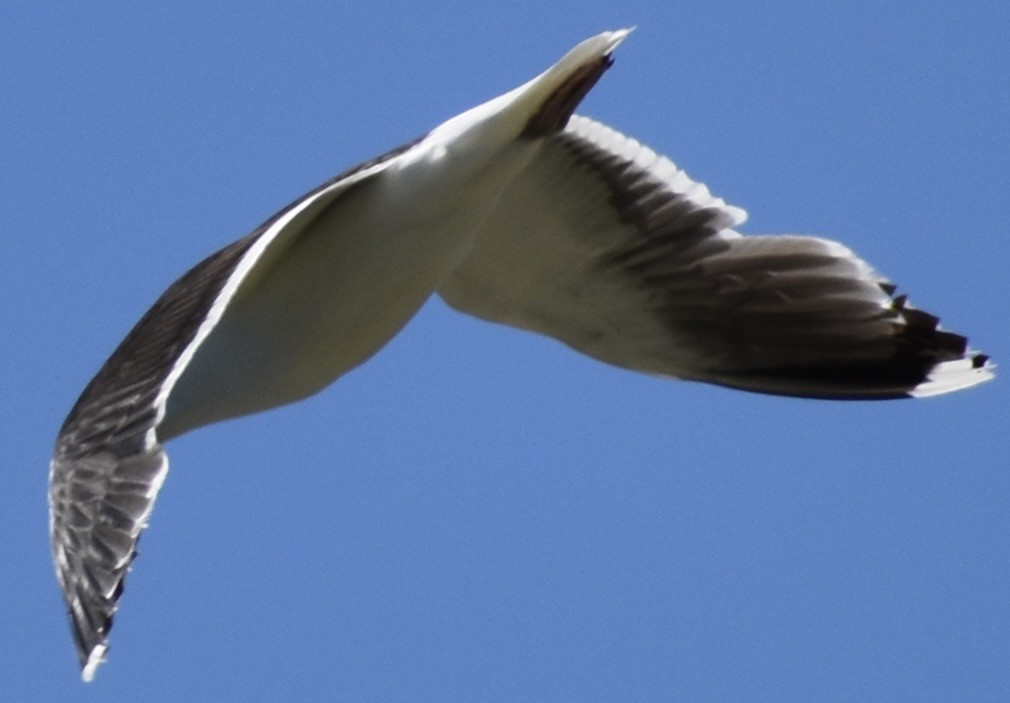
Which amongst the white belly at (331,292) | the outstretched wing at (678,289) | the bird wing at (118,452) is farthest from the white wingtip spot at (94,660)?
the outstretched wing at (678,289)

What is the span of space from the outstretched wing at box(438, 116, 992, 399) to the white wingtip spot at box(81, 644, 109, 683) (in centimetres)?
360

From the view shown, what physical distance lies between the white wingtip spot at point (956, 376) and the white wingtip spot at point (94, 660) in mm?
4219

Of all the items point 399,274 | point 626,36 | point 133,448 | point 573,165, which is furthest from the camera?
point 573,165

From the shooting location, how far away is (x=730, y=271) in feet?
34.9

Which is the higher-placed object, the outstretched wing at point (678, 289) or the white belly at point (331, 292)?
the outstretched wing at point (678, 289)

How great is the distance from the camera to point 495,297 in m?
10.6

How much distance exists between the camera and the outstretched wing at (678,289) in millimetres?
10328

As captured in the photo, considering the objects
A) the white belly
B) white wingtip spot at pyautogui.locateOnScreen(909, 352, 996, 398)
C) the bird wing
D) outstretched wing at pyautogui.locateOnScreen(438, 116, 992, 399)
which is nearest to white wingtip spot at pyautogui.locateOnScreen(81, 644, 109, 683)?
the bird wing

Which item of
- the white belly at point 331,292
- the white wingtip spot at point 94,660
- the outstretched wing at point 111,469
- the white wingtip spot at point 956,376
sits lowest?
the white wingtip spot at point 94,660

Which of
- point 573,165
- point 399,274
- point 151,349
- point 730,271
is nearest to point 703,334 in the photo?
point 730,271

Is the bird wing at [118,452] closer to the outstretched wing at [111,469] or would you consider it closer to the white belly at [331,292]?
the outstretched wing at [111,469]

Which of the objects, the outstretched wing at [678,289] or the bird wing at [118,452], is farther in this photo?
the outstretched wing at [678,289]

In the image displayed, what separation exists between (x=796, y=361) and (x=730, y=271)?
0.49 meters

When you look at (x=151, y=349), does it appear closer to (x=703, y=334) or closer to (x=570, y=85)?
(x=570, y=85)
